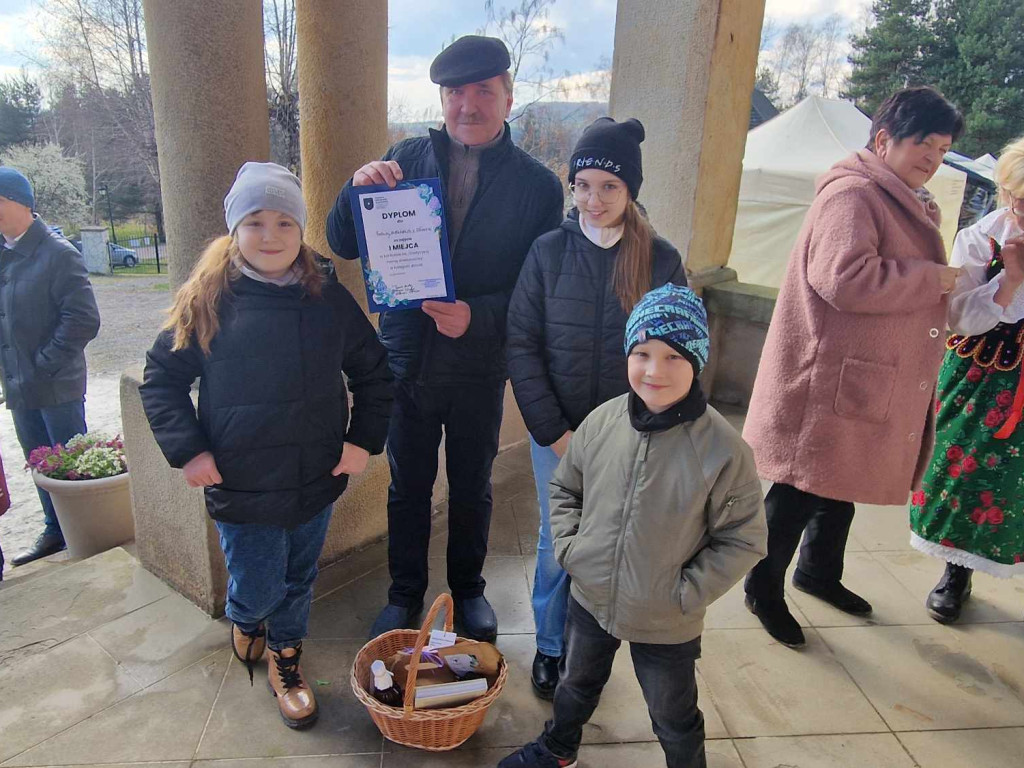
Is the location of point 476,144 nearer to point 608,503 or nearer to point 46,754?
point 608,503

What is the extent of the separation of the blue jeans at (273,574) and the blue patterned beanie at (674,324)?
1231 millimetres

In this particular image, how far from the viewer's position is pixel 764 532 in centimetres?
171

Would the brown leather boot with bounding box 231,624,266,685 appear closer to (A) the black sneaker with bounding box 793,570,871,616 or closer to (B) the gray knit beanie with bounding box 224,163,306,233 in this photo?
(B) the gray knit beanie with bounding box 224,163,306,233

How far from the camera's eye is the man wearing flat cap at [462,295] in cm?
229

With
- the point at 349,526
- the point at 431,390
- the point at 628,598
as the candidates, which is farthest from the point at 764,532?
the point at 349,526

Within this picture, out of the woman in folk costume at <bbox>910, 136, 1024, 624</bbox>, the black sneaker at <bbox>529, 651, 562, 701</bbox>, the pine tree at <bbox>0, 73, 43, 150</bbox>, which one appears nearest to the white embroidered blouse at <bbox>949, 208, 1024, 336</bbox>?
the woman in folk costume at <bbox>910, 136, 1024, 624</bbox>

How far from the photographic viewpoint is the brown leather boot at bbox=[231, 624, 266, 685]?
2.49m

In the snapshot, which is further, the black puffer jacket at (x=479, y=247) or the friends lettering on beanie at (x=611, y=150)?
the black puffer jacket at (x=479, y=247)

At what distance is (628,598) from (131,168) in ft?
47.5

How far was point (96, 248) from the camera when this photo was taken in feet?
56.6

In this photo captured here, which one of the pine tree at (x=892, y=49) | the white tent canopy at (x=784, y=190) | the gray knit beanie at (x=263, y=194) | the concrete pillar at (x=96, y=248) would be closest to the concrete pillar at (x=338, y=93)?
the gray knit beanie at (x=263, y=194)

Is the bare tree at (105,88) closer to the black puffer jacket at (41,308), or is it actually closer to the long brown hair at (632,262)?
the black puffer jacket at (41,308)

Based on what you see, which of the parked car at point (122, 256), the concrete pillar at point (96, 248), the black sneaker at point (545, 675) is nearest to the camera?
the black sneaker at point (545, 675)

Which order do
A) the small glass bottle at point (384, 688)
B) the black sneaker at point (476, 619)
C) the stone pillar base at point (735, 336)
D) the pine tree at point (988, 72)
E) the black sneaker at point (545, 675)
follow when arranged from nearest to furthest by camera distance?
1. the small glass bottle at point (384, 688)
2. the black sneaker at point (545, 675)
3. the black sneaker at point (476, 619)
4. the stone pillar base at point (735, 336)
5. the pine tree at point (988, 72)
